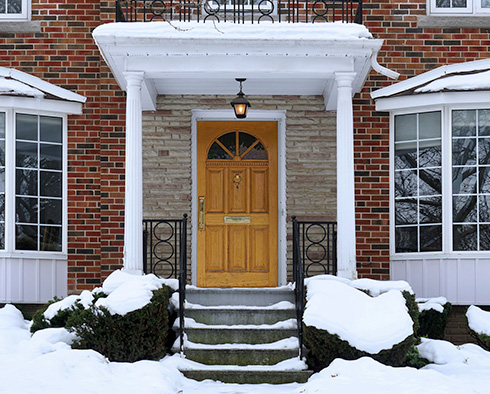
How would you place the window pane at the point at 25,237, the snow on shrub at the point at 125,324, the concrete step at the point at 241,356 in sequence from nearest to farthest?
1. the snow on shrub at the point at 125,324
2. the concrete step at the point at 241,356
3. the window pane at the point at 25,237

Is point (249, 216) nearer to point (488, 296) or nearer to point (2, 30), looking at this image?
point (488, 296)

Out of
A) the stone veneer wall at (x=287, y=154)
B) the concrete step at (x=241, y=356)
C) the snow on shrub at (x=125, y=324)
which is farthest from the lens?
Result: the stone veneer wall at (x=287, y=154)

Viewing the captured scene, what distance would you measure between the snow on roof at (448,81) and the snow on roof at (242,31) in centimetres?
157

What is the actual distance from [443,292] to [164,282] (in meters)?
3.57

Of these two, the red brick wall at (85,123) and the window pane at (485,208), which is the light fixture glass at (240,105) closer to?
the red brick wall at (85,123)

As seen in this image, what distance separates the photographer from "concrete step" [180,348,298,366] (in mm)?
7594

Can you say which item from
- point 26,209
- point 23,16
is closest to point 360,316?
point 26,209

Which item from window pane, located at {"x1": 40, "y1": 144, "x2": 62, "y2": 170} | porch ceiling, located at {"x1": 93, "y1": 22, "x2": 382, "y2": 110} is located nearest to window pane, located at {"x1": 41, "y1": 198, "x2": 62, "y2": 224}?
window pane, located at {"x1": 40, "y1": 144, "x2": 62, "y2": 170}

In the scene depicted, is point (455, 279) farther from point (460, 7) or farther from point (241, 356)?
point (460, 7)

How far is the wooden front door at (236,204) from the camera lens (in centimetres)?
1012

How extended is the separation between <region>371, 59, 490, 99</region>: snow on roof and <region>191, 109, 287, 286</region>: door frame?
4.44 ft

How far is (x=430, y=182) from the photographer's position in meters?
9.62

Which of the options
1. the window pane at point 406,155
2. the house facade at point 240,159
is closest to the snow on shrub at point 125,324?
the house facade at point 240,159

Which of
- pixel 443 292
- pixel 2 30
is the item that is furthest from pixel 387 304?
pixel 2 30
